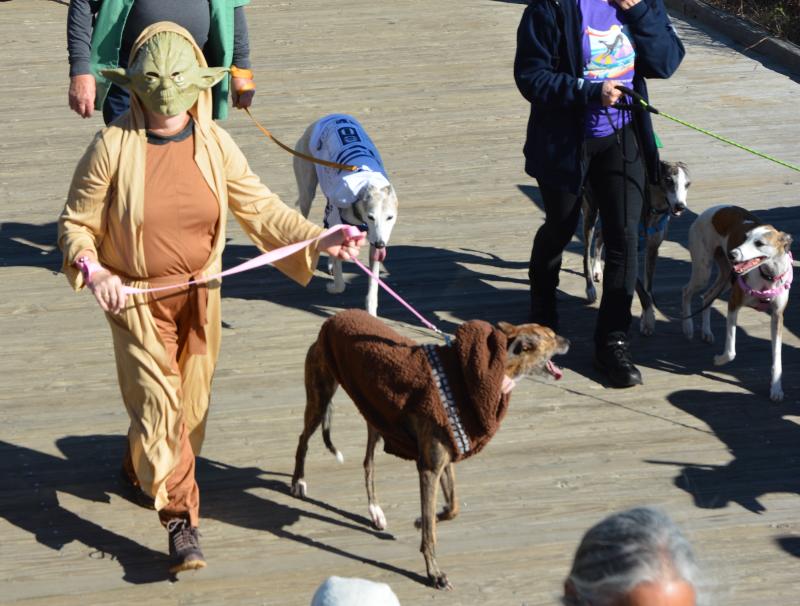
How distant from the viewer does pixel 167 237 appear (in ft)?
15.4

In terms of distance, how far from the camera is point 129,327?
4.76m

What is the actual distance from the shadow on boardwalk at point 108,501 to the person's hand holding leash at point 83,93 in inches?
59.7

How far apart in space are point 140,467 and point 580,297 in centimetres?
330

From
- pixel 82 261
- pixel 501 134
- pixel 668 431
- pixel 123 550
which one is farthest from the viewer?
pixel 501 134

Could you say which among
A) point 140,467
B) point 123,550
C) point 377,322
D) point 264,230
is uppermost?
point 264,230

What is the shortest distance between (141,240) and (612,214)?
2552 mm

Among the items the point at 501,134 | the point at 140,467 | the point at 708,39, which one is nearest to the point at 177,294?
the point at 140,467

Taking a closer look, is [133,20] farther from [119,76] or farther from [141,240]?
[141,240]

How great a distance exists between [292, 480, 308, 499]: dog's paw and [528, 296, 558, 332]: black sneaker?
6.34 ft

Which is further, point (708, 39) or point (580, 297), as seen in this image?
point (708, 39)

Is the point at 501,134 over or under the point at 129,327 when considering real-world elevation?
under

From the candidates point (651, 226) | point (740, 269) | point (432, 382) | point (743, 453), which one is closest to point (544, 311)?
point (651, 226)

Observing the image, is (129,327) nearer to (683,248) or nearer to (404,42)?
→ (683,248)

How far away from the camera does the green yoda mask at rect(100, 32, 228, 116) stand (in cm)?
448
